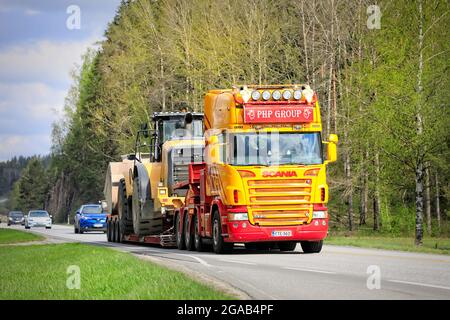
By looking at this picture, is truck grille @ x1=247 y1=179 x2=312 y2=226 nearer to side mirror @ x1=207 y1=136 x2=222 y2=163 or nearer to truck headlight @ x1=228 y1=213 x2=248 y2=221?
truck headlight @ x1=228 y1=213 x2=248 y2=221

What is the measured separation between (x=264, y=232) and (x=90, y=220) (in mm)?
32738

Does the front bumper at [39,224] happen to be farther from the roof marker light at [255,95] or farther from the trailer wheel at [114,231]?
the roof marker light at [255,95]

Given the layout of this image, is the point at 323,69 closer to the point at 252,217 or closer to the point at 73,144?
the point at 252,217

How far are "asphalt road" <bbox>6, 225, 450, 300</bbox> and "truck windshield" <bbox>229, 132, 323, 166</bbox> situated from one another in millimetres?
2364

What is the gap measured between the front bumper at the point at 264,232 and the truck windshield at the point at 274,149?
153 cm

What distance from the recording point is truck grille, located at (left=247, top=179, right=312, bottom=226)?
24.4m

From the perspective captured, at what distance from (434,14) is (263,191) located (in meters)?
14.8

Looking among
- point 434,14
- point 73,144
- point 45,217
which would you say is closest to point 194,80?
point 434,14

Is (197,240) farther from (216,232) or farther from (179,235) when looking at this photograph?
(216,232)

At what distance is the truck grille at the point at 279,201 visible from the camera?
24359 mm

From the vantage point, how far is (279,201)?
80.1ft

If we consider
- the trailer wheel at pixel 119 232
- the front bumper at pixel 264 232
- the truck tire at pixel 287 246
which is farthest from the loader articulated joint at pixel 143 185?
the front bumper at pixel 264 232

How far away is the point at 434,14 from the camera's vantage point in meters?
36.2
